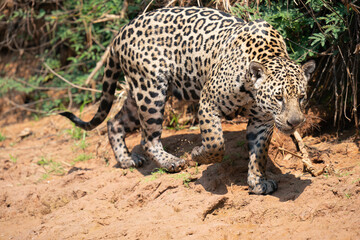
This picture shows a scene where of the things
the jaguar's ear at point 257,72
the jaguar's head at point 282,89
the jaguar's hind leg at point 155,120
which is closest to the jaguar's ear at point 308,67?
the jaguar's head at point 282,89

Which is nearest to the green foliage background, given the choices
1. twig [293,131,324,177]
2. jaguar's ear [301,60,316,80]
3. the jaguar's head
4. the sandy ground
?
twig [293,131,324,177]

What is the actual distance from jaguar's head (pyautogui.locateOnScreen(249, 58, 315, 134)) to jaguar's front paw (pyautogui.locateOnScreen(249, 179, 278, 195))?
88cm

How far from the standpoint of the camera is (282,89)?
15.1 ft

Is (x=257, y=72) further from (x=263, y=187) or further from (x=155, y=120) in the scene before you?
(x=155, y=120)

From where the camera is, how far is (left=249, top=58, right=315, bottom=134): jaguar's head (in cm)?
454

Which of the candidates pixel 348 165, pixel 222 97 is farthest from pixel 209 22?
pixel 348 165

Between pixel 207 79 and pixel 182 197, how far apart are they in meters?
1.40

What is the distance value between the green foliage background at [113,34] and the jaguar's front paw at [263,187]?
1.46 meters

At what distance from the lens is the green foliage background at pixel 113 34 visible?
20.2ft

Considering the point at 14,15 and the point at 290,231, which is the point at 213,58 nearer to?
the point at 290,231

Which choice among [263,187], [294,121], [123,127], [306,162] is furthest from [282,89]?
[123,127]

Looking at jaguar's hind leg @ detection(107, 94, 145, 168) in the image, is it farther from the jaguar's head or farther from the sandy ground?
the jaguar's head

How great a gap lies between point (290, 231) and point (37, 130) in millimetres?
6723

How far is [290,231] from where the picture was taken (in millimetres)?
4371
